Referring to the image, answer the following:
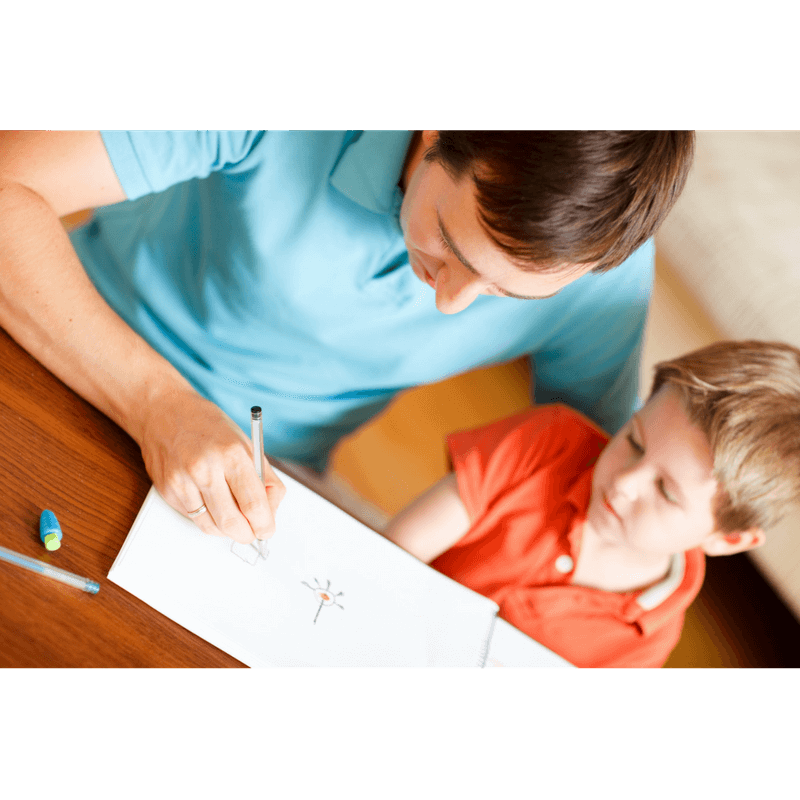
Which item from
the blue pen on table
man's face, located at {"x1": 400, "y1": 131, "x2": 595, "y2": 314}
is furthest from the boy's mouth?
the blue pen on table

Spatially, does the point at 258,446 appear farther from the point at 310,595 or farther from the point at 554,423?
the point at 554,423

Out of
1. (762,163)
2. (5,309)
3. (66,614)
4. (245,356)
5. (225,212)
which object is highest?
(762,163)

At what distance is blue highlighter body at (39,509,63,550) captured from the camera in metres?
0.54

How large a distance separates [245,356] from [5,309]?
11.8 inches

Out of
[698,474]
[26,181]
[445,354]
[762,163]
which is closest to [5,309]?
[26,181]

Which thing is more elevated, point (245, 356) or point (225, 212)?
point (225, 212)

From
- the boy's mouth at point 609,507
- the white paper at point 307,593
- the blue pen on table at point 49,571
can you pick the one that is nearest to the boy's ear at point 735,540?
the boy's mouth at point 609,507

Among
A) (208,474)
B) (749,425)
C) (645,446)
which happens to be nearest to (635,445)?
(645,446)

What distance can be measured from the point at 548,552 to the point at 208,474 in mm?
496

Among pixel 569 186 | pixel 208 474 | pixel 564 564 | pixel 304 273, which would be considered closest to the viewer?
pixel 569 186

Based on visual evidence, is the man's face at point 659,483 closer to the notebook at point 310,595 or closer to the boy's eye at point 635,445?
the boy's eye at point 635,445

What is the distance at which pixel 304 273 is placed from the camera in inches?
30.4

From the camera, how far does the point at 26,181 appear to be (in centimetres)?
67
